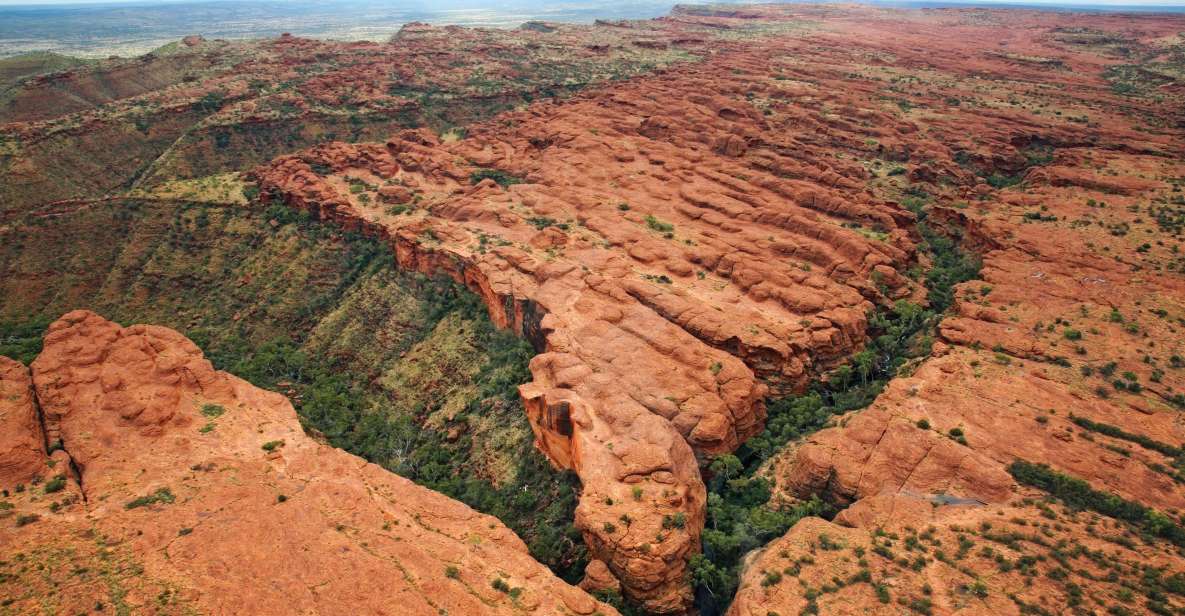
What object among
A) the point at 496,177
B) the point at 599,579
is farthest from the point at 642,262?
the point at 496,177

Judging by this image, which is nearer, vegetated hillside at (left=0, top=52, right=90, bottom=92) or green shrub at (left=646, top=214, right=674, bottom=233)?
green shrub at (left=646, top=214, right=674, bottom=233)

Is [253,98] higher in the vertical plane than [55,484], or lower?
higher

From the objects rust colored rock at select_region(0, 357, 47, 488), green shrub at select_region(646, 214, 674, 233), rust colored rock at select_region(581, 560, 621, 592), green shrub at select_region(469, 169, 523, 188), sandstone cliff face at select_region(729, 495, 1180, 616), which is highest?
green shrub at select_region(469, 169, 523, 188)

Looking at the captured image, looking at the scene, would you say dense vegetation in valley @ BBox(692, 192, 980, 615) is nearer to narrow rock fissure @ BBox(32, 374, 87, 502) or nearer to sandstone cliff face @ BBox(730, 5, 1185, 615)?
sandstone cliff face @ BBox(730, 5, 1185, 615)

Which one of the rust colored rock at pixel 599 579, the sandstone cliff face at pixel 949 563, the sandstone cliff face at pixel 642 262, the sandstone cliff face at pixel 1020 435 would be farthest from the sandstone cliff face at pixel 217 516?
the sandstone cliff face at pixel 1020 435

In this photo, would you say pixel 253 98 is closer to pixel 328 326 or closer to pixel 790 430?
pixel 328 326

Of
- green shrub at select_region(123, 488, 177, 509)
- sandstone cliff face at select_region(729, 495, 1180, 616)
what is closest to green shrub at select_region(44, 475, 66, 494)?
green shrub at select_region(123, 488, 177, 509)
